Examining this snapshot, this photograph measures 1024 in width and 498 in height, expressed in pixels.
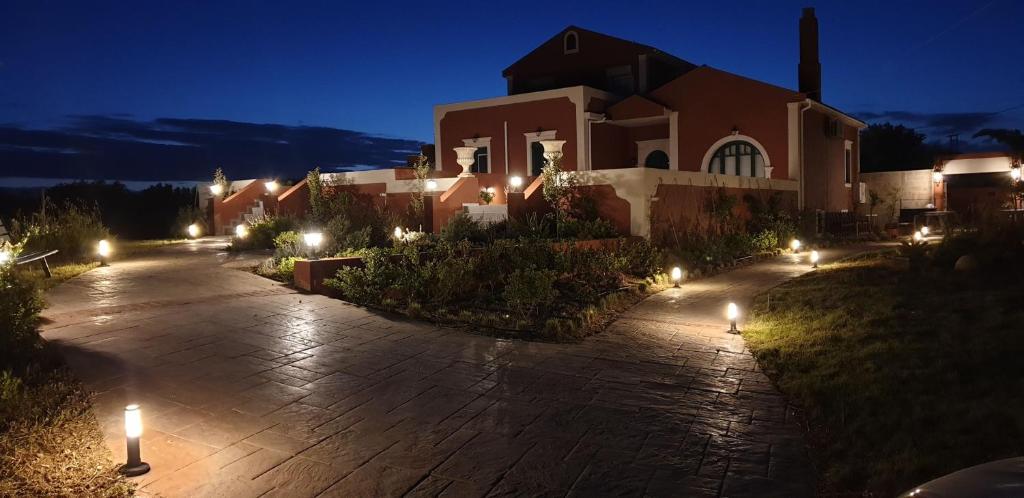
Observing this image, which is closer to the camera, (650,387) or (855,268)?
(650,387)

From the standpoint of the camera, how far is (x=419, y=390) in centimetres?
560

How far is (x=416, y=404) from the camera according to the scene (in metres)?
5.24

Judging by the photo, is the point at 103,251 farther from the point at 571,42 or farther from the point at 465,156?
the point at 571,42

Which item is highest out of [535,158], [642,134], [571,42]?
[571,42]

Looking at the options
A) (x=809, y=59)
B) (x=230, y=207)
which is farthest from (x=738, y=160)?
(x=230, y=207)

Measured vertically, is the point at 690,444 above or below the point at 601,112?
below

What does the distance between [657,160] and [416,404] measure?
20.4 meters

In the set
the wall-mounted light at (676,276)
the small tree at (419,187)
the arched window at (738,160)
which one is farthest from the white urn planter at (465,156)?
the wall-mounted light at (676,276)

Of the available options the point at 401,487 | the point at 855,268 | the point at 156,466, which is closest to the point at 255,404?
the point at 156,466

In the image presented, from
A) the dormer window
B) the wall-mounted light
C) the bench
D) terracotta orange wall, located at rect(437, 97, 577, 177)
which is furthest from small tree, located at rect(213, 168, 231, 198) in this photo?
the wall-mounted light

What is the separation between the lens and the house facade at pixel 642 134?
59.6ft

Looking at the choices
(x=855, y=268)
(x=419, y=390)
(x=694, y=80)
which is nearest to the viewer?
(x=419, y=390)

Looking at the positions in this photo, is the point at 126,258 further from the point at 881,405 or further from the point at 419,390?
the point at 881,405

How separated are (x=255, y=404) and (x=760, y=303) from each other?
706 centimetres
